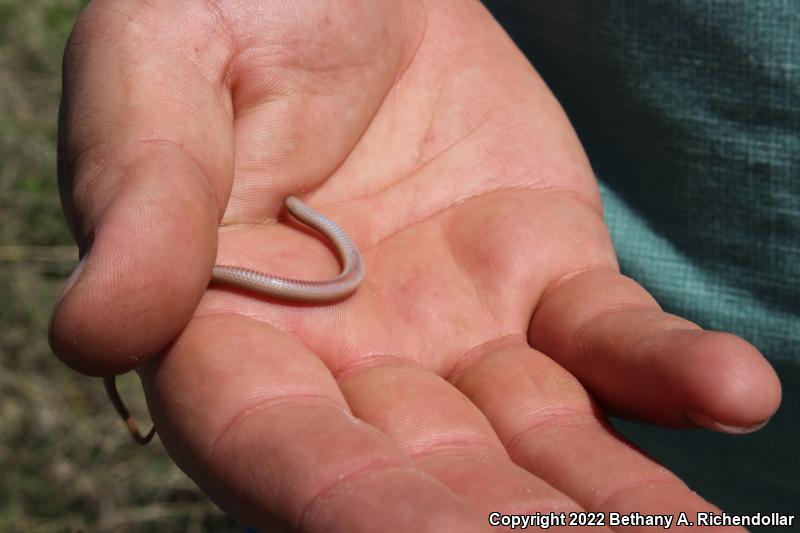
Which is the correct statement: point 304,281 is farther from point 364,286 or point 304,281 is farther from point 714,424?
point 714,424

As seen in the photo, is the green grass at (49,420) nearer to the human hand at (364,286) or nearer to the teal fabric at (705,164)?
the human hand at (364,286)

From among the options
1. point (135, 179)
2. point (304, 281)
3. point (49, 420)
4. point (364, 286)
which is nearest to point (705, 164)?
point (364, 286)

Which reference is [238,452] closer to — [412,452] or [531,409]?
[412,452]

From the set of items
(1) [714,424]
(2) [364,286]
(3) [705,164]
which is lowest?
(2) [364,286]

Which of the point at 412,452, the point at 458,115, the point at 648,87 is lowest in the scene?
the point at 412,452

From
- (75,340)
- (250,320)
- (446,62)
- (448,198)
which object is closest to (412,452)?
(250,320)

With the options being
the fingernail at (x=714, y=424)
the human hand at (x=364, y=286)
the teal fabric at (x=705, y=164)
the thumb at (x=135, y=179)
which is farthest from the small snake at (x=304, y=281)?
the teal fabric at (x=705, y=164)

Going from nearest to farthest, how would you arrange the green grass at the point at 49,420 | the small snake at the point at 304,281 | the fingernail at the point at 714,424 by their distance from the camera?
the fingernail at the point at 714,424, the small snake at the point at 304,281, the green grass at the point at 49,420
